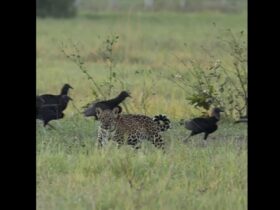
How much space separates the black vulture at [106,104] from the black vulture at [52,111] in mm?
159

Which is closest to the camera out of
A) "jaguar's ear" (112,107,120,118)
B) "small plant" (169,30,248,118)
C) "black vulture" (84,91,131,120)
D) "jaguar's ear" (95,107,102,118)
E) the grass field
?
the grass field

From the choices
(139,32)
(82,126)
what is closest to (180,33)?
(139,32)

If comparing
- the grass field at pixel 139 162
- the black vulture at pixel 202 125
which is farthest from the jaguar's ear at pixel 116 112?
the black vulture at pixel 202 125

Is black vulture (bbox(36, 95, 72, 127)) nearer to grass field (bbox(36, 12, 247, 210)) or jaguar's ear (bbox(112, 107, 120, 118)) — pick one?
grass field (bbox(36, 12, 247, 210))

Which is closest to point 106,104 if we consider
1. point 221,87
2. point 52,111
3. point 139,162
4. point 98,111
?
point 98,111

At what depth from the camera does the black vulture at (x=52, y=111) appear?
197 inches

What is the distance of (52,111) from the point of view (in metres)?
5.11

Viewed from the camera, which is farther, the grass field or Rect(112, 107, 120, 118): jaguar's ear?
Rect(112, 107, 120, 118): jaguar's ear

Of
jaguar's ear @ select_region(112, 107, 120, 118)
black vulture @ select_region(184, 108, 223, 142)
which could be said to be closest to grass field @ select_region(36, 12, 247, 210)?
black vulture @ select_region(184, 108, 223, 142)

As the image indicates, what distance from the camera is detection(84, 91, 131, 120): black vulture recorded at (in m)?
5.01

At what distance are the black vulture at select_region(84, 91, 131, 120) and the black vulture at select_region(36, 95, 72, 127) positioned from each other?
0.16m

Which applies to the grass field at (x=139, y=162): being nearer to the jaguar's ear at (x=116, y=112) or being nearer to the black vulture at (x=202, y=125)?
the black vulture at (x=202, y=125)

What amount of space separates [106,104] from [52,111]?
0.36 metres

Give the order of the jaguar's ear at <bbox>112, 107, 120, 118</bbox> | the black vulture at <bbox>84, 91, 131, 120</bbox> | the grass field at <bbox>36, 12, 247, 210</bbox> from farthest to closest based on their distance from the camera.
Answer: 1. the black vulture at <bbox>84, 91, 131, 120</bbox>
2. the jaguar's ear at <bbox>112, 107, 120, 118</bbox>
3. the grass field at <bbox>36, 12, 247, 210</bbox>
